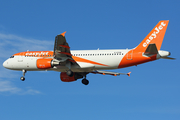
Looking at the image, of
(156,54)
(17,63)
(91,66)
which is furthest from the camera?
(17,63)

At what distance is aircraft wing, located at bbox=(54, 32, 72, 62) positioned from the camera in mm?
34691

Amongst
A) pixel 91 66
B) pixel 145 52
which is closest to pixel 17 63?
pixel 91 66

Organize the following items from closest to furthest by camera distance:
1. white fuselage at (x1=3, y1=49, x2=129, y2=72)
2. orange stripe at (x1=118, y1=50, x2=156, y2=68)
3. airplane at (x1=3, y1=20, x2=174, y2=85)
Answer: airplane at (x1=3, y1=20, x2=174, y2=85), orange stripe at (x1=118, y1=50, x2=156, y2=68), white fuselage at (x1=3, y1=49, x2=129, y2=72)

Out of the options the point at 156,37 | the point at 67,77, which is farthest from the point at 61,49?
the point at 156,37

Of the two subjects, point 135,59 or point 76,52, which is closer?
point 135,59

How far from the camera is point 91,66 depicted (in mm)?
38531

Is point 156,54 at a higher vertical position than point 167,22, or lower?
lower

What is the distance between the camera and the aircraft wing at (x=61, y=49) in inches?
1366

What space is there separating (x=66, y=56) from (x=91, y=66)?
3429 mm

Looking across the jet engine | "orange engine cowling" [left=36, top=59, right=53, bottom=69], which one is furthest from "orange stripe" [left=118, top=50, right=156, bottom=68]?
"orange engine cowling" [left=36, top=59, right=53, bottom=69]

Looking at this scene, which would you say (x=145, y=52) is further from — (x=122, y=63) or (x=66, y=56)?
(x=66, y=56)

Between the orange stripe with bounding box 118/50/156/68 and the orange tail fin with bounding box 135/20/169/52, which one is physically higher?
the orange tail fin with bounding box 135/20/169/52

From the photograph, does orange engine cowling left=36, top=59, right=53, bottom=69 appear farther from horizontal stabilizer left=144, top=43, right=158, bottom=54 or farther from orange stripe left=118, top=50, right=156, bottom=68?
horizontal stabilizer left=144, top=43, right=158, bottom=54

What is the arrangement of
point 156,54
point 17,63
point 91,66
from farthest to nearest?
point 17,63 → point 91,66 → point 156,54
